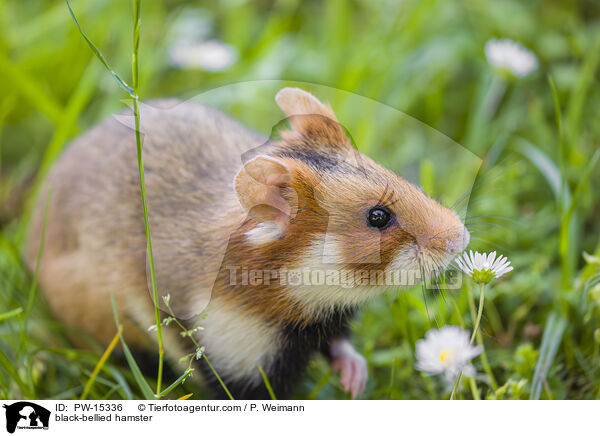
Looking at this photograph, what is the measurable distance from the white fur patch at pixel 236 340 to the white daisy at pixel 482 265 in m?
0.76

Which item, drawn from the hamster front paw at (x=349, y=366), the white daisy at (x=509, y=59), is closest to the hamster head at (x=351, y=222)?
Answer: the hamster front paw at (x=349, y=366)

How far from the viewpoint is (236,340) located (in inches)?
92.0

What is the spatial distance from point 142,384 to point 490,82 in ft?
10.3

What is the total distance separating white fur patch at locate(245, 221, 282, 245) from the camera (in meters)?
2.13

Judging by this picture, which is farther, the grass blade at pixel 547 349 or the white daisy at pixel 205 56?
the white daisy at pixel 205 56

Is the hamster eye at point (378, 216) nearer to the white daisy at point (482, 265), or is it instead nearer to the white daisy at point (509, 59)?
the white daisy at point (482, 265)

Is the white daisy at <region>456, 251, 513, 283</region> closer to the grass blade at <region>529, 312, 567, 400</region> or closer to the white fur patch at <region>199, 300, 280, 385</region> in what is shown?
the grass blade at <region>529, 312, 567, 400</region>

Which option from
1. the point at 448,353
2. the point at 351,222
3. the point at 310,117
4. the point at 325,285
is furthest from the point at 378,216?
the point at 448,353

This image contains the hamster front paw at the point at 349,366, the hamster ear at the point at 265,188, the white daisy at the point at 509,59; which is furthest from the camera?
the white daisy at the point at 509,59

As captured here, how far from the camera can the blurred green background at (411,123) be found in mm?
2703

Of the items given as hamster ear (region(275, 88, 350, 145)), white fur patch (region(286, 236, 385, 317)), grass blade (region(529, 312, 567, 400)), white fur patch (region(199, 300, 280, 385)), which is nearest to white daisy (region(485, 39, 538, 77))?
grass blade (region(529, 312, 567, 400))

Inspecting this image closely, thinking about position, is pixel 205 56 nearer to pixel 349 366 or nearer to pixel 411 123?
pixel 411 123

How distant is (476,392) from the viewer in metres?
2.39
